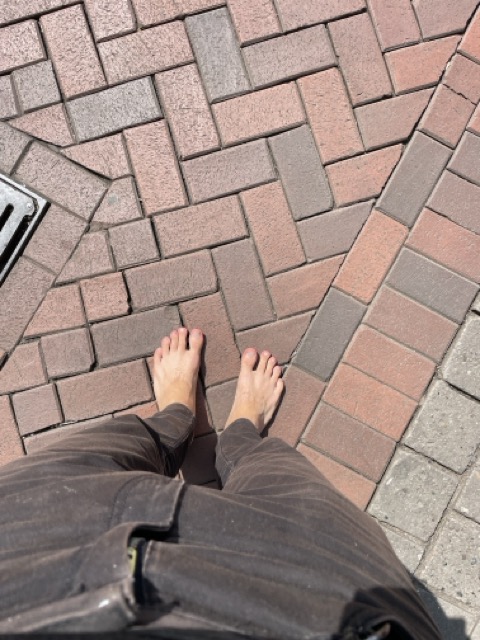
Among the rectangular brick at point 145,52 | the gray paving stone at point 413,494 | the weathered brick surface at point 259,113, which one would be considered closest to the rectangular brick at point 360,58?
the weathered brick surface at point 259,113

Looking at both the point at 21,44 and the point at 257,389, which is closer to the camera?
the point at 257,389

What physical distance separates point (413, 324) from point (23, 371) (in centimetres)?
148

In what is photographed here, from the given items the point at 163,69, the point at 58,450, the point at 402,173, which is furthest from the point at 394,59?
the point at 58,450

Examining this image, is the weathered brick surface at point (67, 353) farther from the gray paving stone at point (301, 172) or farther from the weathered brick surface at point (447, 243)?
the weathered brick surface at point (447, 243)

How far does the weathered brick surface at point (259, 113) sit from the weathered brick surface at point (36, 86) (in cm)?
64

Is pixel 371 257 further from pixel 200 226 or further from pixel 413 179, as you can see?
pixel 200 226

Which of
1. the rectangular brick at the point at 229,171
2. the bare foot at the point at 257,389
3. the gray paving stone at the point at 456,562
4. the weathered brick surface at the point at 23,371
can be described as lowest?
the gray paving stone at the point at 456,562

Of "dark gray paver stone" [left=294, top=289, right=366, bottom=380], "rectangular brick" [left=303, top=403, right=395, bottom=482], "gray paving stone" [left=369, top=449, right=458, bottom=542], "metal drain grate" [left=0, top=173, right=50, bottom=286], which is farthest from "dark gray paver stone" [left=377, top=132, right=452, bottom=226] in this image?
"metal drain grate" [left=0, top=173, right=50, bottom=286]

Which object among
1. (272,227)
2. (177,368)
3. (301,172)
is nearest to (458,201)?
(301,172)

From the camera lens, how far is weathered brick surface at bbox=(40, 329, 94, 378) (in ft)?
7.64

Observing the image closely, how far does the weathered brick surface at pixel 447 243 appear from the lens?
7.63ft

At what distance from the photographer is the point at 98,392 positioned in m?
2.33

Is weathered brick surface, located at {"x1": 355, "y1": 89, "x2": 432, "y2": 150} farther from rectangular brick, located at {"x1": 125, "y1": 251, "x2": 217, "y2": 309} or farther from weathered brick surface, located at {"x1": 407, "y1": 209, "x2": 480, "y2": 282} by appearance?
rectangular brick, located at {"x1": 125, "y1": 251, "x2": 217, "y2": 309}

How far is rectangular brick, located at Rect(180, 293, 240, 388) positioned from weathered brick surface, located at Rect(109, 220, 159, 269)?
0.24 metres
